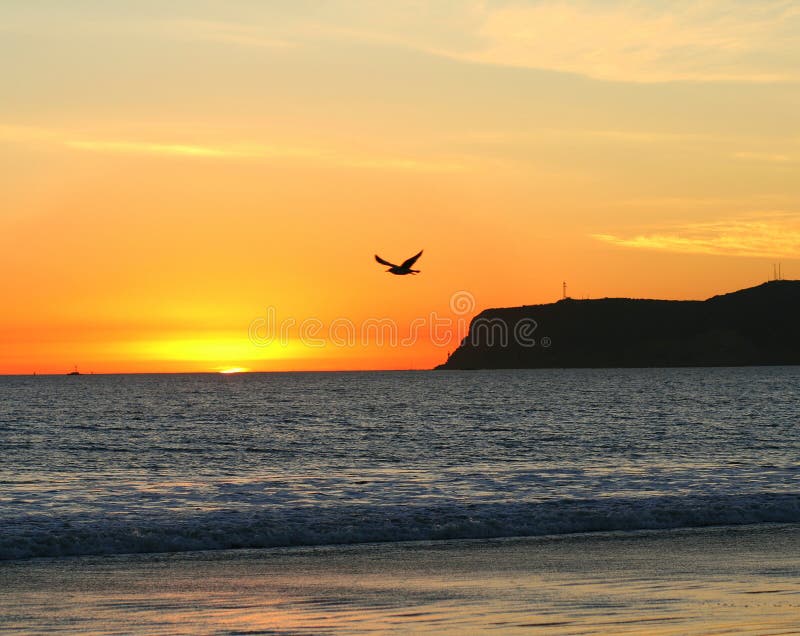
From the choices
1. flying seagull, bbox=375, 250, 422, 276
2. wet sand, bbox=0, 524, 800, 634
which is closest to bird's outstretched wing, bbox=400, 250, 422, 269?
flying seagull, bbox=375, 250, 422, 276

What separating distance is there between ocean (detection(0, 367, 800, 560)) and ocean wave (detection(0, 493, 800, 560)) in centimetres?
6

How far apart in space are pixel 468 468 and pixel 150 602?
2971 cm

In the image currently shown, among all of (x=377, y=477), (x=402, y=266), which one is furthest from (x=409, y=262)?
(x=377, y=477)

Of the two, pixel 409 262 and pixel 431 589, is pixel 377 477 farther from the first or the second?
pixel 431 589

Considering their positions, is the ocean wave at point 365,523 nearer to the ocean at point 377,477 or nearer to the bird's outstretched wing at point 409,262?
the ocean at point 377,477

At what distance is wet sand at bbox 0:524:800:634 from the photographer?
15.3 metres

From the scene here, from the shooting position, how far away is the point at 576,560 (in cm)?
2145

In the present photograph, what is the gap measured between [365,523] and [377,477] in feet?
51.0

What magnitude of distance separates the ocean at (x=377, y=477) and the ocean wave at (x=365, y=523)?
0.06 metres

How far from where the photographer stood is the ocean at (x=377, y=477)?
87.0ft

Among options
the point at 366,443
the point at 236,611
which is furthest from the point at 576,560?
the point at 366,443

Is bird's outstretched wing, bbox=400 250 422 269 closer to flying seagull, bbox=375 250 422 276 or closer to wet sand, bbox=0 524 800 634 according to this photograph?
flying seagull, bbox=375 250 422 276

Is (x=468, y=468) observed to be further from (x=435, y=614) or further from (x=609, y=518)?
(x=435, y=614)

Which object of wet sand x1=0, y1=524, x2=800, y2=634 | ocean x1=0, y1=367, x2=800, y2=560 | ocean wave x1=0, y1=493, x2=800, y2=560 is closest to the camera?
wet sand x1=0, y1=524, x2=800, y2=634
